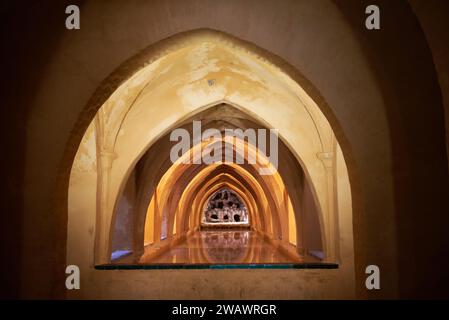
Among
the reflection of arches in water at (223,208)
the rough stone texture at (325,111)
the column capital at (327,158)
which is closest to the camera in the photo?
the rough stone texture at (325,111)

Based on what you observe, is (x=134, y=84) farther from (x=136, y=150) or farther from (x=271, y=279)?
(x=271, y=279)

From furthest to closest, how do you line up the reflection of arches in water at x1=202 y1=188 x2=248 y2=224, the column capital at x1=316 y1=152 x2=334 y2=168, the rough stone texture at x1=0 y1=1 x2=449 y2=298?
the reflection of arches in water at x1=202 y1=188 x2=248 y2=224, the column capital at x1=316 y1=152 x2=334 y2=168, the rough stone texture at x1=0 y1=1 x2=449 y2=298

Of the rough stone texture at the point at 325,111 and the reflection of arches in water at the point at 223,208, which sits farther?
the reflection of arches in water at the point at 223,208

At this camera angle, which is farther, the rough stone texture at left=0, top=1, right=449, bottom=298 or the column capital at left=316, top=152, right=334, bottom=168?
the column capital at left=316, top=152, right=334, bottom=168

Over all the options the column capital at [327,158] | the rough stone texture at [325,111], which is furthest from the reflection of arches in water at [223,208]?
the rough stone texture at [325,111]

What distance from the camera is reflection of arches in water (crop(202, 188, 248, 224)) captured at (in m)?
31.7

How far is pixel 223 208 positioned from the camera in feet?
104

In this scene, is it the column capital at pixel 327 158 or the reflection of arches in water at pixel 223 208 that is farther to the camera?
the reflection of arches in water at pixel 223 208

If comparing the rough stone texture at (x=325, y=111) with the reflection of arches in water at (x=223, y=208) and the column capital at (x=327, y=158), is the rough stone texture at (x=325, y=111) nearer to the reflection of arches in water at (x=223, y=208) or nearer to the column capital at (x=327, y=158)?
the column capital at (x=327, y=158)

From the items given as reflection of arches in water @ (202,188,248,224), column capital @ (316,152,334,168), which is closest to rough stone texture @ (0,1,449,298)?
column capital @ (316,152,334,168)

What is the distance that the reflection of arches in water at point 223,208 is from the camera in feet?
104

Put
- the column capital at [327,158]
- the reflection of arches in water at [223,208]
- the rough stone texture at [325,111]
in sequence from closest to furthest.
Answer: the rough stone texture at [325,111] → the column capital at [327,158] → the reflection of arches in water at [223,208]

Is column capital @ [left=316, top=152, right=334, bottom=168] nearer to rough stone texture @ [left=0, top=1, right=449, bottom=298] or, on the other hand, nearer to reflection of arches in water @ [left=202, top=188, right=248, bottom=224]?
rough stone texture @ [left=0, top=1, right=449, bottom=298]

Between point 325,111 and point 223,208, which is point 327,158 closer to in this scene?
point 325,111
